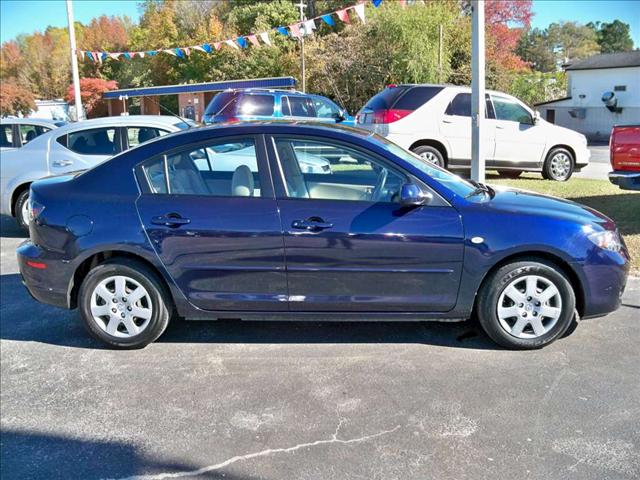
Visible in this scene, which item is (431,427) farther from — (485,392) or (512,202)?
(512,202)

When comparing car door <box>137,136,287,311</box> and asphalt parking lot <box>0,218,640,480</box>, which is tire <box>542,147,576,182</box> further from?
car door <box>137,136,287,311</box>

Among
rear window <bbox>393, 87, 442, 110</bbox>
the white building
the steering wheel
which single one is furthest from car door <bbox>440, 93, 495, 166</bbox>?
the white building

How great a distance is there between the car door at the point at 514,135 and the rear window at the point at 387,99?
1.83 m

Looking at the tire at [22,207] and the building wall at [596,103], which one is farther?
the building wall at [596,103]

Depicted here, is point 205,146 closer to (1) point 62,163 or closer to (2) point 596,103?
(1) point 62,163

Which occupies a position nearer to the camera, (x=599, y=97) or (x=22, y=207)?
(x=22, y=207)

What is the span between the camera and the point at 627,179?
707 centimetres

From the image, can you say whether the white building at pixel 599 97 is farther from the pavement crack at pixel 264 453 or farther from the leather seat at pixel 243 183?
the pavement crack at pixel 264 453

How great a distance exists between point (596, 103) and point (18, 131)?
110 feet

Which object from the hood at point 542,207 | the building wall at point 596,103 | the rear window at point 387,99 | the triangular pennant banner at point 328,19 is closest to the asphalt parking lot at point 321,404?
the hood at point 542,207

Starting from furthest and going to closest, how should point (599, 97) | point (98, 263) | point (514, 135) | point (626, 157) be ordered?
point (599, 97), point (514, 135), point (626, 157), point (98, 263)

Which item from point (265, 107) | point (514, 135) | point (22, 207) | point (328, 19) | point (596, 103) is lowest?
point (22, 207)

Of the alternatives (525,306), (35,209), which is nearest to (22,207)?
(35,209)

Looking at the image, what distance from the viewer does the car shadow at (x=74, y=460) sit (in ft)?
9.52
